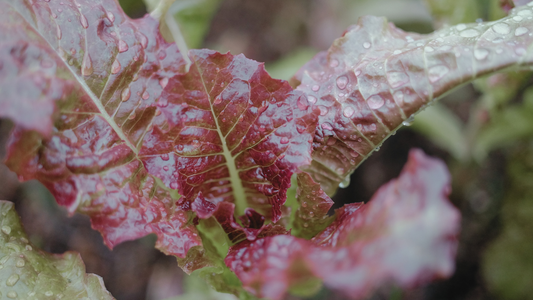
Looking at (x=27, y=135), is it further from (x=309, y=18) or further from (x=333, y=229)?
(x=309, y=18)

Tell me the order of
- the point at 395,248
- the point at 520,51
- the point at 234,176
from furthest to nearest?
the point at 234,176 → the point at 520,51 → the point at 395,248

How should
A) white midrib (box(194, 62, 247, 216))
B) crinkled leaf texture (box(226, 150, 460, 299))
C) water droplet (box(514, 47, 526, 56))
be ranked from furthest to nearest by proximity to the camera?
white midrib (box(194, 62, 247, 216)), water droplet (box(514, 47, 526, 56)), crinkled leaf texture (box(226, 150, 460, 299))

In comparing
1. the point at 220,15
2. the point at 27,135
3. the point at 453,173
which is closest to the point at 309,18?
the point at 220,15

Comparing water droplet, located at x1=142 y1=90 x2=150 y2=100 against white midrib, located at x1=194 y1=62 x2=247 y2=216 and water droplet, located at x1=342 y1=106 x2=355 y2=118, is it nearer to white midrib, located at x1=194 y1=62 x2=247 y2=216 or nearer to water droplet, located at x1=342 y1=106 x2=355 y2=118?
white midrib, located at x1=194 y1=62 x2=247 y2=216

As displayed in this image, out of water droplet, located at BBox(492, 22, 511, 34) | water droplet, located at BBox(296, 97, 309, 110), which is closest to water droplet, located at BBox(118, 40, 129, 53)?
water droplet, located at BBox(296, 97, 309, 110)

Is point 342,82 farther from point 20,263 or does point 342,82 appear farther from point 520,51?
point 20,263

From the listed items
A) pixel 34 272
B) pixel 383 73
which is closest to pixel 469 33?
pixel 383 73
